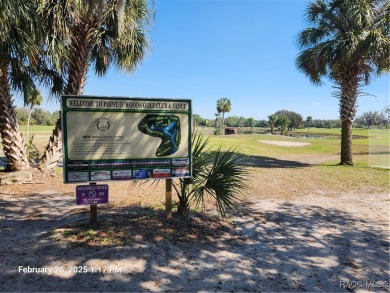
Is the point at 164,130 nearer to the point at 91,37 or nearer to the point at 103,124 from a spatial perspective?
the point at 103,124

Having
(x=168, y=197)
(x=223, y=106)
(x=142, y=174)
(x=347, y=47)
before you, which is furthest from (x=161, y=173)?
(x=223, y=106)

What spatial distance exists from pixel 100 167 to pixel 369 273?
14.2ft

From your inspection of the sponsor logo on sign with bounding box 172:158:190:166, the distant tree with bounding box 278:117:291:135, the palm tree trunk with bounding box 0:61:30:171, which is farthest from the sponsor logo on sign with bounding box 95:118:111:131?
the distant tree with bounding box 278:117:291:135

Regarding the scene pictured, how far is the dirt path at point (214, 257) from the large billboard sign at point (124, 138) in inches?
43.6

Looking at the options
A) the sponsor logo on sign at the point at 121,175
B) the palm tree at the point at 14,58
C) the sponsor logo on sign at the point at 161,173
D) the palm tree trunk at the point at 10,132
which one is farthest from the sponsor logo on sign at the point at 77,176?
the palm tree trunk at the point at 10,132

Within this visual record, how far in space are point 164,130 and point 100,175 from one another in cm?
135

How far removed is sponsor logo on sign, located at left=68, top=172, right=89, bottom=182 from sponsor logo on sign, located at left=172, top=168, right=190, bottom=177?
4.86 ft

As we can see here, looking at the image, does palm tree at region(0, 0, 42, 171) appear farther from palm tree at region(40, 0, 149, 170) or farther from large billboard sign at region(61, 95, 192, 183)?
large billboard sign at region(61, 95, 192, 183)

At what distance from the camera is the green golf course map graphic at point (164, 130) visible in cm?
484

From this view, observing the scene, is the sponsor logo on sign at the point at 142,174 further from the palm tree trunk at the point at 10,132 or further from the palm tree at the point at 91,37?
the palm tree trunk at the point at 10,132

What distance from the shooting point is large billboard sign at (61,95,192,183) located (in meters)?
4.38

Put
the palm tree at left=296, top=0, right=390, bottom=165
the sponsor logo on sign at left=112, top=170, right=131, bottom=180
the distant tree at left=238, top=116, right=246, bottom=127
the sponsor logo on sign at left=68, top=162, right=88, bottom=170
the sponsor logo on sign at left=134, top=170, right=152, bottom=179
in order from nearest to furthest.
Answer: the sponsor logo on sign at left=68, top=162, right=88, bottom=170, the sponsor logo on sign at left=112, top=170, right=131, bottom=180, the sponsor logo on sign at left=134, top=170, right=152, bottom=179, the palm tree at left=296, top=0, right=390, bottom=165, the distant tree at left=238, top=116, right=246, bottom=127

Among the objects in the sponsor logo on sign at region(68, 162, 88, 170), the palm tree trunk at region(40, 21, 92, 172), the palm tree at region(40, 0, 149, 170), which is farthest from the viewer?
the palm tree trunk at region(40, 21, 92, 172)

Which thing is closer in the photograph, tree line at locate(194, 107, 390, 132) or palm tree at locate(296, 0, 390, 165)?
palm tree at locate(296, 0, 390, 165)
